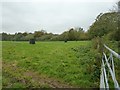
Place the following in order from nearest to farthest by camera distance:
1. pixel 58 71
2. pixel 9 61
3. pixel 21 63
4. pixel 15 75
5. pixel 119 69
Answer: pixel 119 69
pixel 15 75
pixel 58 71
pixel 21 63
pixel 9 61

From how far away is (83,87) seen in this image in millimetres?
7566

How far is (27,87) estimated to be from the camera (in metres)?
7.27

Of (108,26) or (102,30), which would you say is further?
(102,30)

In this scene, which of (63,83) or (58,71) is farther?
(58,71)

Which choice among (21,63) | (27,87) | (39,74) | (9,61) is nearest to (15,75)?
(39,74)

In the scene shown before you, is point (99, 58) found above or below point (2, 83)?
above

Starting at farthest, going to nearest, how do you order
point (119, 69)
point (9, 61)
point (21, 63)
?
point (9, 61) < point (21, 63) < point (119, 69)

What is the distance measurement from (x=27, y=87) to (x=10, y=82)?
81cm

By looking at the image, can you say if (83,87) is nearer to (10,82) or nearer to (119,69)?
(119,69)

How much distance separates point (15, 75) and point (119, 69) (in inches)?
148

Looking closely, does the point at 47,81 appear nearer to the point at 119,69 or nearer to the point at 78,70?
the point at 78,70

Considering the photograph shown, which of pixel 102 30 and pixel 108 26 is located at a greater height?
pixel 108 26

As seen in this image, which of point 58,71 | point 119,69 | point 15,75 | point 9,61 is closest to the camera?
point 119,69

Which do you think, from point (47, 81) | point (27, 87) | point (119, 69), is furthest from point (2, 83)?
point (119, 69)
